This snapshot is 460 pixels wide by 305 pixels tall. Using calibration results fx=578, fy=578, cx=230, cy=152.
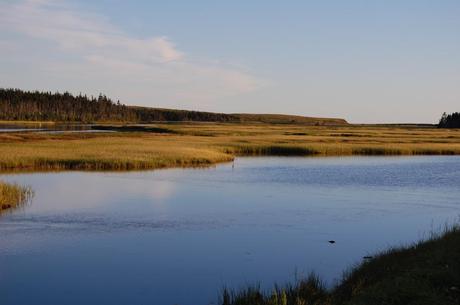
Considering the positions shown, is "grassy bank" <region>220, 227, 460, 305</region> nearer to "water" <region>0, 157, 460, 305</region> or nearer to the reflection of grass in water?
"water" <region>0, 157, 460, 305</region>

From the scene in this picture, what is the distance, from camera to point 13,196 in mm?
24781

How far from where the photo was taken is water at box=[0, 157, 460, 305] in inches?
547

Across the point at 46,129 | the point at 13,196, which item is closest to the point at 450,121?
the point at 46,129

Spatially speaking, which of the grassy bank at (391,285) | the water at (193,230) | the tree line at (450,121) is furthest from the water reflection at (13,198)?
the tree line at (450,121)

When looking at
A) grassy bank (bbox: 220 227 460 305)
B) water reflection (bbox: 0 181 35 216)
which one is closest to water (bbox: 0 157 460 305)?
water reflection (bbox: 0 181 35 216)

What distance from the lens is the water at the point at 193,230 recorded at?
13.9 m

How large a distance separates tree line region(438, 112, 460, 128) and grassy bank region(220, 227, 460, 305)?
15593cm

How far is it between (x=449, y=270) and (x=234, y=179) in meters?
24.5

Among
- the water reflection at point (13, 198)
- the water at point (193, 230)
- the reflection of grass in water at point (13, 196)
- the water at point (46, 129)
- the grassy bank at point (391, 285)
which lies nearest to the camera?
the grassy bank at point (391, 285)

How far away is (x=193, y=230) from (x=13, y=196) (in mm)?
9326

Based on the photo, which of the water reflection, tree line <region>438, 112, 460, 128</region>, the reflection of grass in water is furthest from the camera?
tree line <region>438, 112, 460, 128</region>

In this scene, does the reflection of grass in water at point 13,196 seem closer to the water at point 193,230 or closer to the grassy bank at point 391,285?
the water at point 193,230

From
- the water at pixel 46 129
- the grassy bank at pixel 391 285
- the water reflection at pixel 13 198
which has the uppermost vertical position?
the grassy bank at pixel 391 285

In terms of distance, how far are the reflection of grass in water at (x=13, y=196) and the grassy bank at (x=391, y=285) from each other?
45.9 ft
